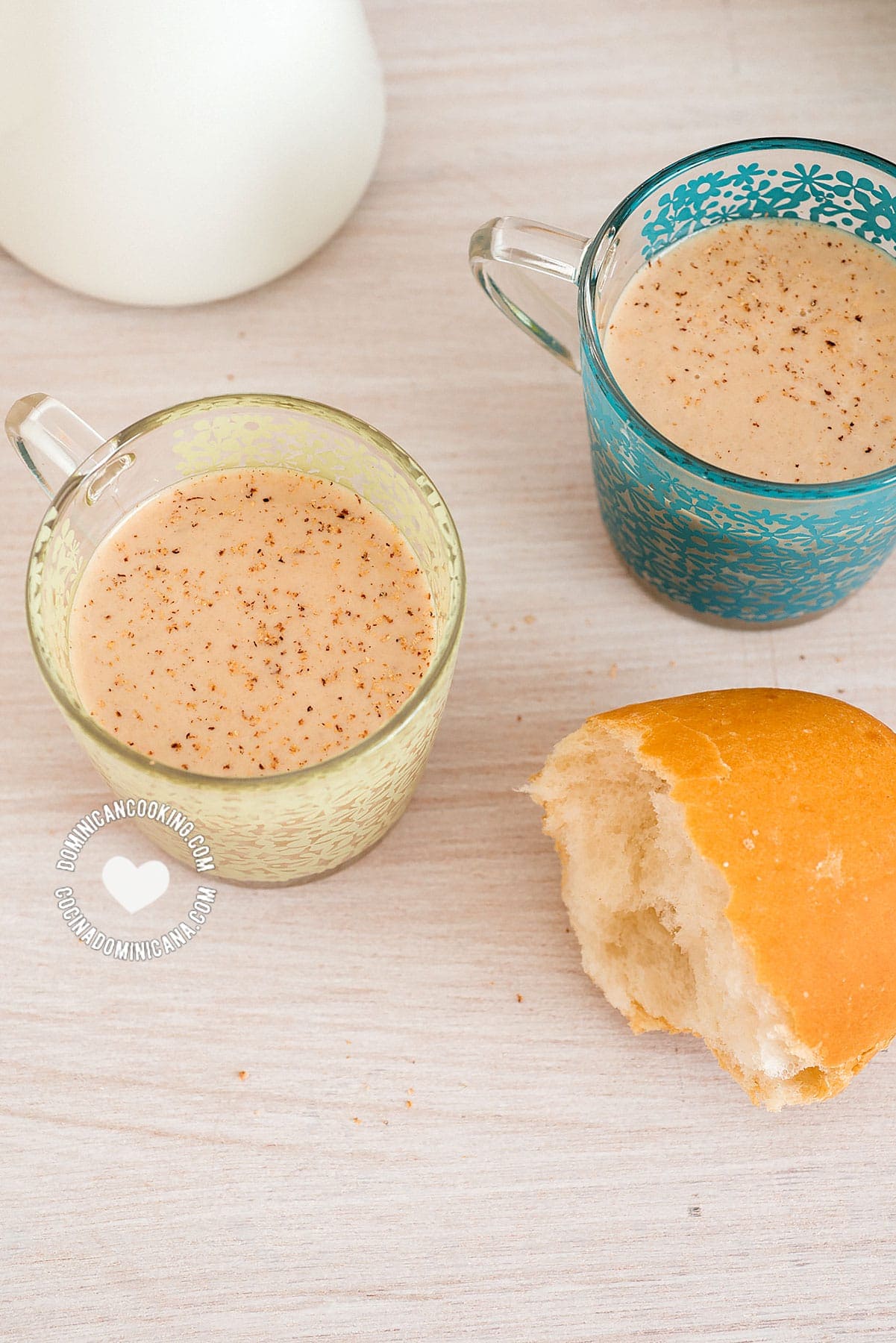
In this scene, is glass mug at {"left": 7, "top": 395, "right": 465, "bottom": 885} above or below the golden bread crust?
above

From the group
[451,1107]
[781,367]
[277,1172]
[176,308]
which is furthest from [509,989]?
[176,308]

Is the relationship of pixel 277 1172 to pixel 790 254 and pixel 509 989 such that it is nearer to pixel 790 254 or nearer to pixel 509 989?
pixel 509 989

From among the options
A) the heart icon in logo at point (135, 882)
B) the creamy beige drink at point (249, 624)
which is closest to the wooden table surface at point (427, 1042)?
the heart icon in logo at point (135, 882)

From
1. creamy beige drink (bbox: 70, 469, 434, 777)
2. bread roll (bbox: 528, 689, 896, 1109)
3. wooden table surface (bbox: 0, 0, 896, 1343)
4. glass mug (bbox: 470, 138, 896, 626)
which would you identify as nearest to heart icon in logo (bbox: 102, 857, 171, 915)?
wooden table surface (bbox: 0, 0, 896, 1343)

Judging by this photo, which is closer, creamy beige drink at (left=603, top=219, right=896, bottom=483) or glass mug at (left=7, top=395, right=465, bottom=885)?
glass mug at (left=7, top=395, right=465, bottom=885)

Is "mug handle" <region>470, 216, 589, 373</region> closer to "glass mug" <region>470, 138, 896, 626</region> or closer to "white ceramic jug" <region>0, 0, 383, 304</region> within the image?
"glass mug" <region>470, 138, 896, 626</region>

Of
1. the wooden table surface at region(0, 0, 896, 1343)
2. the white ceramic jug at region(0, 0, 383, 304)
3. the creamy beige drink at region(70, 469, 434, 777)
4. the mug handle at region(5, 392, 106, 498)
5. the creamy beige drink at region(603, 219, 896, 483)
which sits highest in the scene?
the white ceramic jug at region(0, 0, 383, 304)
